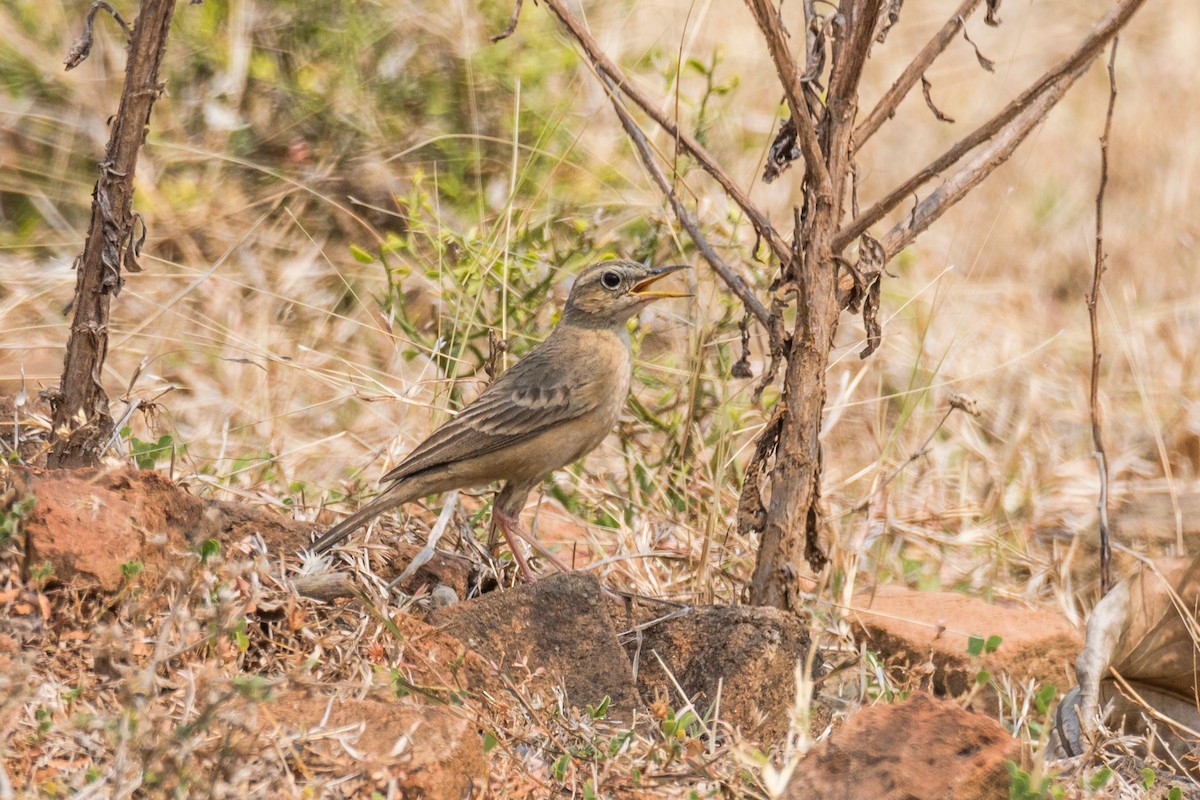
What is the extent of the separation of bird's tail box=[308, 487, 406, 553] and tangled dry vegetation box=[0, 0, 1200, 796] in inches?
7.4

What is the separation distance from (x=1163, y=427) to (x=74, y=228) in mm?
6315

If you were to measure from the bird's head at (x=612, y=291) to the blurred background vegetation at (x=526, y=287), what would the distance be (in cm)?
24

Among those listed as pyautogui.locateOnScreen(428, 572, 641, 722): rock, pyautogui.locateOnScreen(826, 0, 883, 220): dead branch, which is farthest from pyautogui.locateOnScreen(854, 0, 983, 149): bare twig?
pyautogui.locateOnScreen(428, 572, 641, 722): rock

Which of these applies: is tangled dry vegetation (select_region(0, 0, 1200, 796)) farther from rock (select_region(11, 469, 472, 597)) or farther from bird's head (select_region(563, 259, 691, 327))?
bird's head (select_region(563, 259, 691, 327))

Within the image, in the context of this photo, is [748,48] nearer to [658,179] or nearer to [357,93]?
[357,93]

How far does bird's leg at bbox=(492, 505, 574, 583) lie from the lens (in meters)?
5.01

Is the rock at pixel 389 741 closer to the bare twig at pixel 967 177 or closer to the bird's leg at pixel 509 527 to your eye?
the bird's leg at pixel 509 527

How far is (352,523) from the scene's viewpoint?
464 cm

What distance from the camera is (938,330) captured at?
8.91 metres

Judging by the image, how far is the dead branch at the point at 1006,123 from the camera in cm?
400

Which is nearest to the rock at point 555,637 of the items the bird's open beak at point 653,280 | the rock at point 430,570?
the rock at point 430,570

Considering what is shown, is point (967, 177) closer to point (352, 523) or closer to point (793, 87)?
point (793, 87)

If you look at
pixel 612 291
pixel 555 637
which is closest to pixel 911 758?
pixel 555 637

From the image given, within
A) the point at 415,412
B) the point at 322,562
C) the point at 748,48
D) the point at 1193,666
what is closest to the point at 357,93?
the point at 415,412
